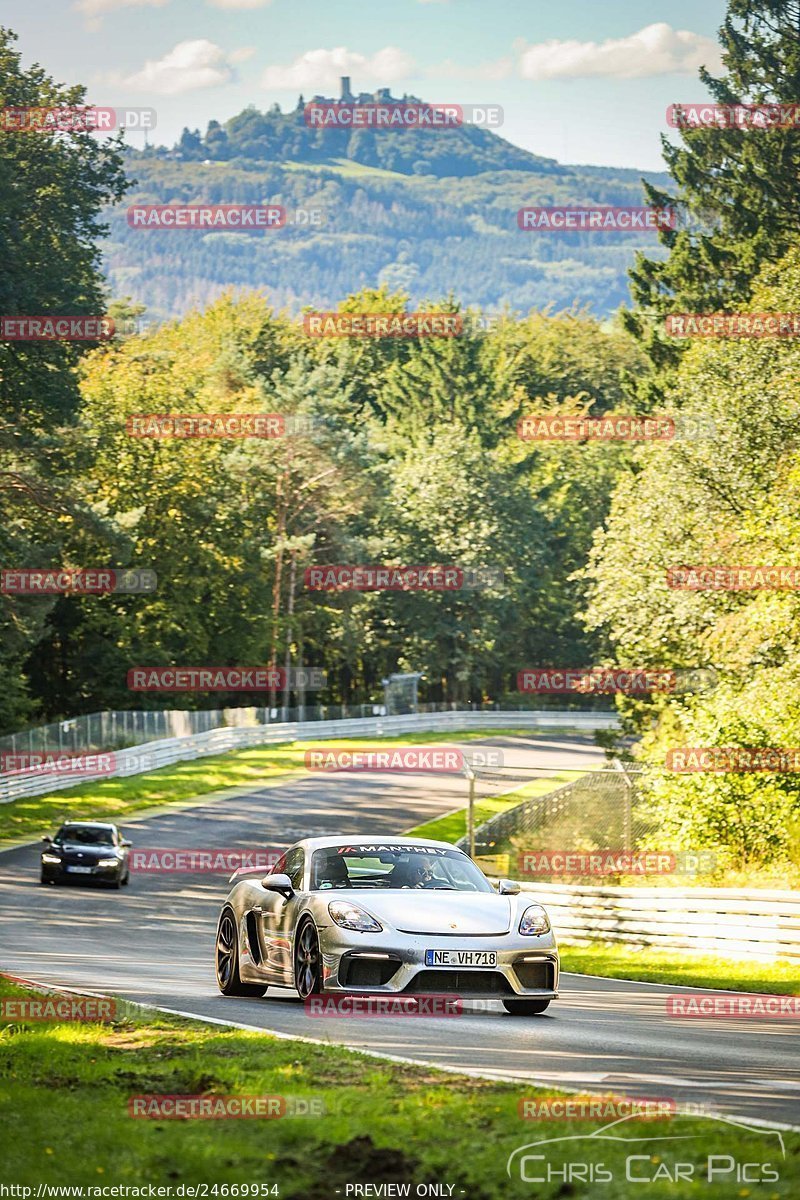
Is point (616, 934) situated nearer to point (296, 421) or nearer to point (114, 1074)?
point (114, 1074)

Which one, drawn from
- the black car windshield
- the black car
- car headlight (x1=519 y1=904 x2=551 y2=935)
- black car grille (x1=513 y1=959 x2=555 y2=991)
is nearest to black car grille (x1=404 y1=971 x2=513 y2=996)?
black car grille (x1=513 y1=959 x2=555 y2=991)

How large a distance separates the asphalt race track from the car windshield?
1015mm

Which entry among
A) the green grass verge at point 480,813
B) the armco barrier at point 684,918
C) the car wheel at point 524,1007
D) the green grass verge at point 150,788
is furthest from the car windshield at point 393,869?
the green grass verge at point 150,788

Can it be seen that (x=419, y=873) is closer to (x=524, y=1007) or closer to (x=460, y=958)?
(x=524, y=1007)

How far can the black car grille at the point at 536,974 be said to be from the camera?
517 inches

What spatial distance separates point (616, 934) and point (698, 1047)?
1309 cm

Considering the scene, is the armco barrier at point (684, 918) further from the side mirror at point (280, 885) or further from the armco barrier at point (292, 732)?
the armco barrier at point (292, 732)

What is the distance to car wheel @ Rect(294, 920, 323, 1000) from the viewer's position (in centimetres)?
1316

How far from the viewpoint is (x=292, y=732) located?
75.0 metres

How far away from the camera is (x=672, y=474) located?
1780 inches

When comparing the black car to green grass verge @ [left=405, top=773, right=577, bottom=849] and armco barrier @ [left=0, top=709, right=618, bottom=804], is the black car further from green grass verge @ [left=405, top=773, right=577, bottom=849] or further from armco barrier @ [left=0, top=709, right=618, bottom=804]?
armco barrier @ [left=0, top=709, right=618, bottom=804]

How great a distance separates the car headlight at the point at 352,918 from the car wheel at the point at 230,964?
2207 mm

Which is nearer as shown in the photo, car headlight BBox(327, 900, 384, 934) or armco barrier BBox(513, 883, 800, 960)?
car headlight BBox(327, 900, 384, 934)

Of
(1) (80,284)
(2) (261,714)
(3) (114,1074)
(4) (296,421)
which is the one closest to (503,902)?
(3) (114,1074)
